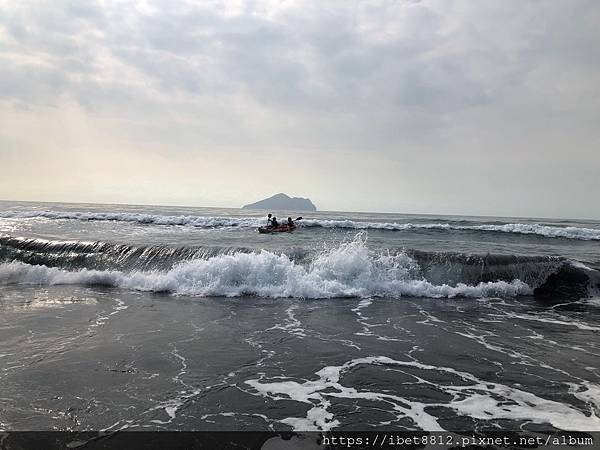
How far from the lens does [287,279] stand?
14.7 metres

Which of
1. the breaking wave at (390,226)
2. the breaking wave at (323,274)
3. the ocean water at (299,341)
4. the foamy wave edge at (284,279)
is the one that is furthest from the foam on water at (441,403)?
the breaking wave at (390,226)

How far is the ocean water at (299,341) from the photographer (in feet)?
18.5

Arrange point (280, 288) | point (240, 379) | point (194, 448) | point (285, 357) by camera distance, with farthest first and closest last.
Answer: point (280, 288), point (285, 357), point (240, 379), point (194, 448)

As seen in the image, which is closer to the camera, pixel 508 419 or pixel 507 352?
pixel 508 419

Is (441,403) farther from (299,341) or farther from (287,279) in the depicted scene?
(287,279)

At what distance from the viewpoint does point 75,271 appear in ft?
56.5

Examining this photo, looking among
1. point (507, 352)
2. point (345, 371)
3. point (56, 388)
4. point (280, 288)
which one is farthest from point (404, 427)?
point (280, 288)

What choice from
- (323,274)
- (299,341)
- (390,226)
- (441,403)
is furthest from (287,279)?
(390,226)

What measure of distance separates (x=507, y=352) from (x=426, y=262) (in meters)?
8.76

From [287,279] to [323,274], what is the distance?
1.55 m

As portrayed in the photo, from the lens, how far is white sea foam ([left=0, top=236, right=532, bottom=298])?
14281 millimetres

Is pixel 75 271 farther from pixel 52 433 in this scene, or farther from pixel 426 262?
pixel 426 262

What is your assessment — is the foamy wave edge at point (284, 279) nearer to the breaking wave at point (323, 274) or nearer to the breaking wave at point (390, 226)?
the breaking wave at point (323, 274)

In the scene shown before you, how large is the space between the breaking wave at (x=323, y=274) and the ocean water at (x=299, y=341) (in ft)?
0.24
